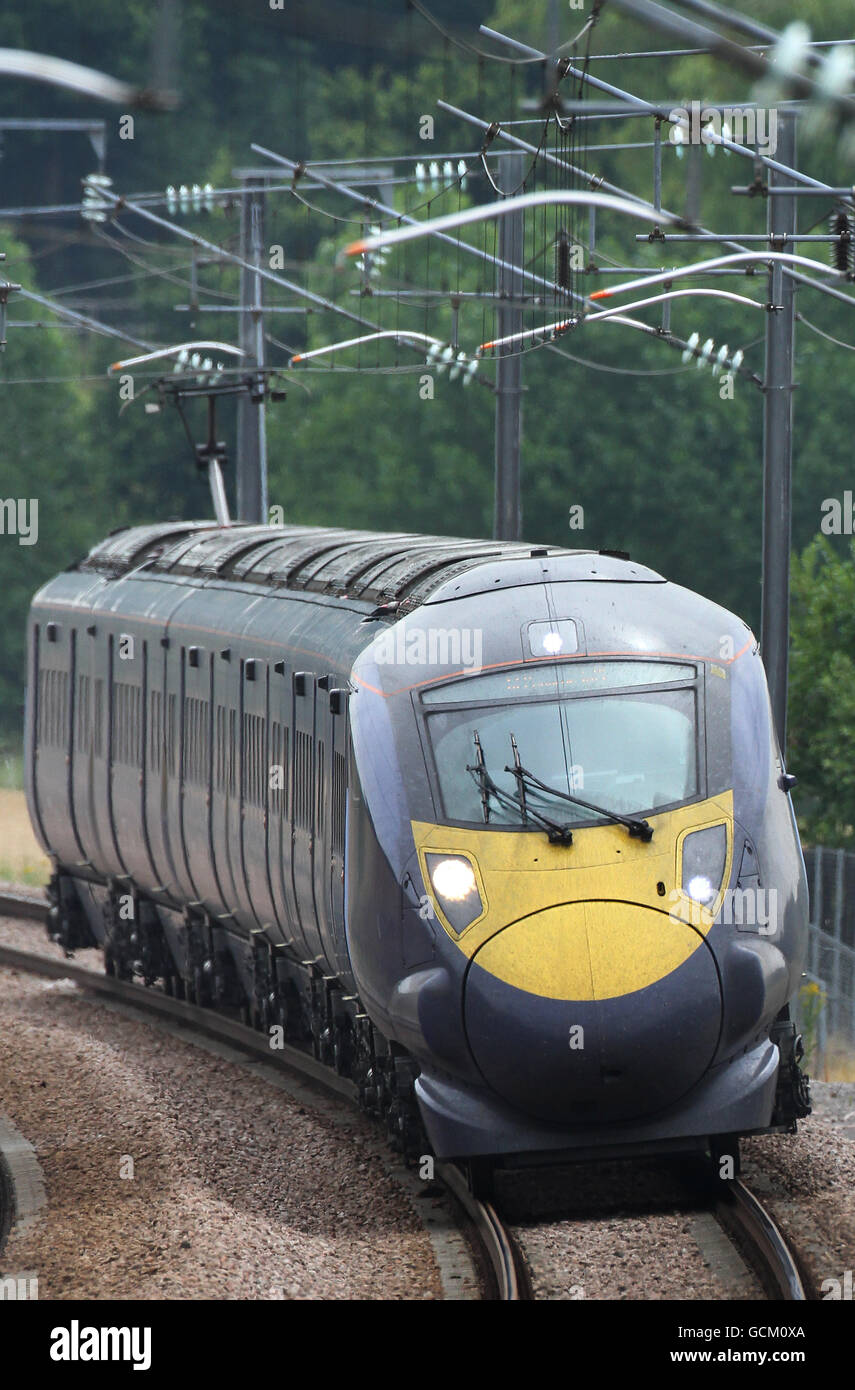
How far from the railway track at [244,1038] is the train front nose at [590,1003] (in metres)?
0.93

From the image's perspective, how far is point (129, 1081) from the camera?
19031 mm

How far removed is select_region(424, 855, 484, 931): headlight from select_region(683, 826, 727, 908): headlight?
1.15m

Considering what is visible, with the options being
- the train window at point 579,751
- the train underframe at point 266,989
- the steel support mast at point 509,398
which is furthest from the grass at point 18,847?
the train window at point 579,751

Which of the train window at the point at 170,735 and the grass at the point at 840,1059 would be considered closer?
the train window at the point at 170,735

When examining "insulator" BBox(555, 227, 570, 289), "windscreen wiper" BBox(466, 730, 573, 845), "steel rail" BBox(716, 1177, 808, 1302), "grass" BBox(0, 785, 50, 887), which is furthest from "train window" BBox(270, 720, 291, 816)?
"grass" BBox(0, 785, 50, 887)

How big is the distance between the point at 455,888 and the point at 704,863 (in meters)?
1.37

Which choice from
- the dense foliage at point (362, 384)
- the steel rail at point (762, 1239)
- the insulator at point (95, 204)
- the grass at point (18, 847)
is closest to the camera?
the steel rail at point (762, 1239)

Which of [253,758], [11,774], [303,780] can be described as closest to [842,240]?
[303,780]

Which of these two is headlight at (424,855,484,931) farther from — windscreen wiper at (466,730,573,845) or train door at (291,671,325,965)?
train door at (291,671,325,965)

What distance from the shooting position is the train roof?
48.2ft

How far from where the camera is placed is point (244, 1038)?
2066 centimetres

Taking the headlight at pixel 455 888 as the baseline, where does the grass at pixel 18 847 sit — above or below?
below

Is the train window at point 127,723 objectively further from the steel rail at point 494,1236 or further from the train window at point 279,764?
the steel rail at point 494,1236

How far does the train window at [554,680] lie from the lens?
13.6 meters
